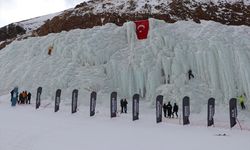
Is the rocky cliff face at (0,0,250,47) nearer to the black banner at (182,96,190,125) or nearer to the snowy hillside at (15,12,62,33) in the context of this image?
the black banner at (182,96,190,125)

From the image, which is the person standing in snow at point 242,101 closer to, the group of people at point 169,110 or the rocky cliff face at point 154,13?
the group of people at point 169,110

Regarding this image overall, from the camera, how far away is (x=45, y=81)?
3192 centimetres

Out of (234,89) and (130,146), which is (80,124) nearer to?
(130,146)

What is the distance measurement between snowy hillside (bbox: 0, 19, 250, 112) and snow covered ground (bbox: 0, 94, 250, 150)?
4.54m

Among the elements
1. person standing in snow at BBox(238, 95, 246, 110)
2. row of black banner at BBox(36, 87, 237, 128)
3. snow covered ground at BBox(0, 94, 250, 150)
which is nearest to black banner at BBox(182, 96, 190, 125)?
row of black banner at BBox(36, 87, 237, 128)

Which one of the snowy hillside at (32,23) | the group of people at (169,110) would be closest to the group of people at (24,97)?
the group of people at (169,110)

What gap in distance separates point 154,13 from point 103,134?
77.0 feet

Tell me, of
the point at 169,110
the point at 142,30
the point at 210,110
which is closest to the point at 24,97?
the point at 142,30

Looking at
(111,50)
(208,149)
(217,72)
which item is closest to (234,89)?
(217,72)

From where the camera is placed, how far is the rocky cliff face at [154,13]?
38.4 m

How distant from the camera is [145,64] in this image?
97.3 feet

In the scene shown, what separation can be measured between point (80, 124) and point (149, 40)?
1257 centimetres

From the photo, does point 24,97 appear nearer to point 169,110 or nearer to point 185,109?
point 169,110

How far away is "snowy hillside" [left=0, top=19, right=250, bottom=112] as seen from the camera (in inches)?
1093
